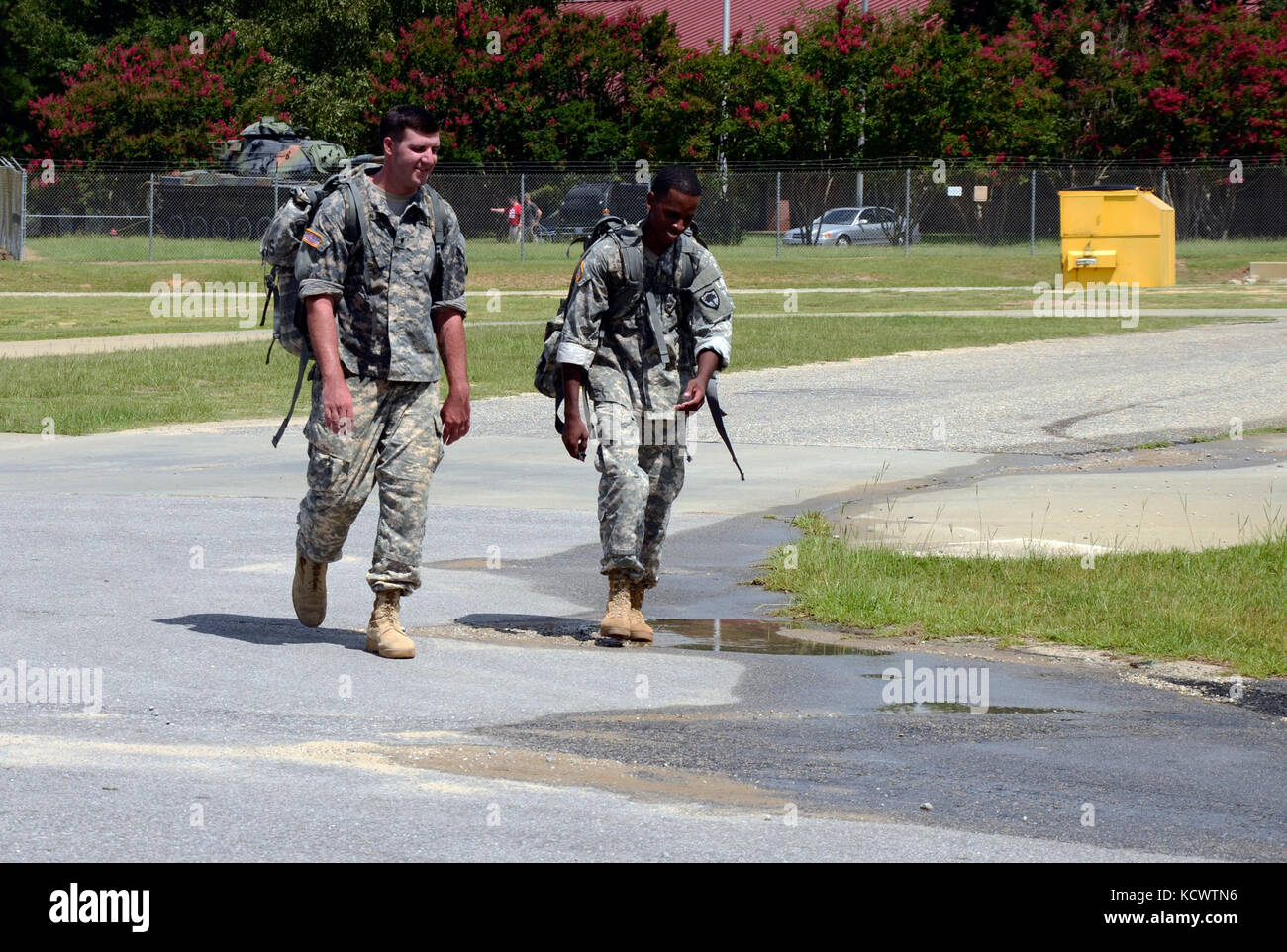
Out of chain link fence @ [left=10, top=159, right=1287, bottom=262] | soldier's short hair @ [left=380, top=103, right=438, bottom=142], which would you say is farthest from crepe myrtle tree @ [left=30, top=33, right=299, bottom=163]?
soldier's short hair @ [left=380, top=103, right=438, bottom=142]

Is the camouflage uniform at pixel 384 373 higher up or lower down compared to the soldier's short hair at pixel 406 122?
lower down

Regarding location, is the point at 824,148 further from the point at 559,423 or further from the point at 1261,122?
the point at 559,423

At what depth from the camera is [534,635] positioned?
737 cm

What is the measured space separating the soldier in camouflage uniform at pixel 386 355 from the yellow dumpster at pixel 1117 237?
30.2 meters

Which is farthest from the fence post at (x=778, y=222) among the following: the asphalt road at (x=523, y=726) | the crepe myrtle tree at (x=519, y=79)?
the asphalt road at (x=523, y=726)

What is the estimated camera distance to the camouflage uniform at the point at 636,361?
6.98 m

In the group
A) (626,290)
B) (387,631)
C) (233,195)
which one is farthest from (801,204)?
(387,631)

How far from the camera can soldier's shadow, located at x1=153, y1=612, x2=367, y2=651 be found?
7.01 meters

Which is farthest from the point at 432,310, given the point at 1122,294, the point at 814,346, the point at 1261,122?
the point at 1261,122

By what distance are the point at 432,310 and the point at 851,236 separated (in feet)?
125

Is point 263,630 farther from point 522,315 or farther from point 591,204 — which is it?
point 591,204

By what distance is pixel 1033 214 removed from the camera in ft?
136

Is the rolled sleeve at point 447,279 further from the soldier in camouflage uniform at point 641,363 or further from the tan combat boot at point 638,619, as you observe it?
the tan combat boot at point 638,619

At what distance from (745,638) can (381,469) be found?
5.62 ft
